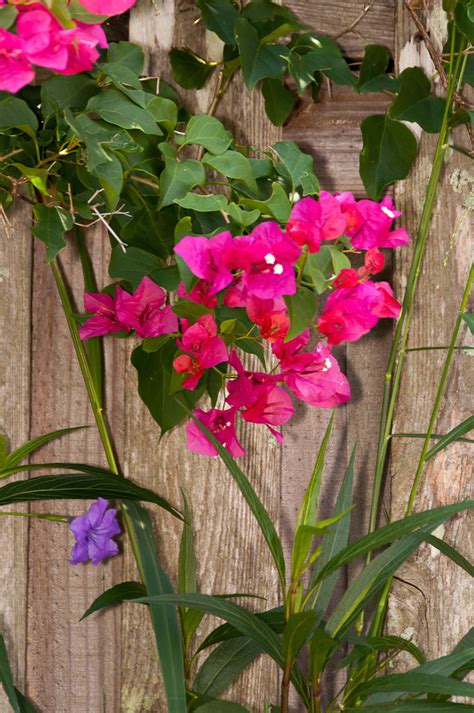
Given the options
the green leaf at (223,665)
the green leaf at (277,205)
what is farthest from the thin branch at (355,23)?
the green leaf at (223,665)

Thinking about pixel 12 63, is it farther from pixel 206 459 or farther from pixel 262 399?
pixel 206 459

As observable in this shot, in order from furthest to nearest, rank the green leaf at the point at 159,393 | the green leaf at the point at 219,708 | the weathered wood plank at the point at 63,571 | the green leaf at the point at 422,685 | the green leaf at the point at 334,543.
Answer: the weathered wood plank at the point at 63,571
the green leaf at the point at 159,393
the green leaf at the point at 334,543
the green leaf at the point at 219,708
the green leaf at the point at 422,685

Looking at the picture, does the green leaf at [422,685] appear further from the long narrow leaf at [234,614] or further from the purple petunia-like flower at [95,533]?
the purple petunia-like flower at [95,533]

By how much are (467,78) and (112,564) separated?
2.64 feet

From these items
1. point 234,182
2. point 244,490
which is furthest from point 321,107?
point 244,490

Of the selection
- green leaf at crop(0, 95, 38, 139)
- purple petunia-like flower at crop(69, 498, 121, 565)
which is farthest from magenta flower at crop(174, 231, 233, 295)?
purple petunia-like flower at crop(69, 498, 121, 565)

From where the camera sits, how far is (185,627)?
117cm

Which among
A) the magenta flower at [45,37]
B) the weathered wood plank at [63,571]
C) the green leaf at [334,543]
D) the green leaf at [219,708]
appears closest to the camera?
the magenta flower at [45,37]

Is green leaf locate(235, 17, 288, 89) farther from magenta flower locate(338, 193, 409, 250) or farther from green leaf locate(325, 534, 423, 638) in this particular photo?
green leaf locate(325, 534, 423, 638)

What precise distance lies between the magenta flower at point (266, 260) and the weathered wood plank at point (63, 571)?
0.41 meters

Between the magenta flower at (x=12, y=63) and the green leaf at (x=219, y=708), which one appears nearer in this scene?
the magenta flower at (x=12, y=63)

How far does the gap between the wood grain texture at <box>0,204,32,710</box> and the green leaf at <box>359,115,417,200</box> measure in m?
0.47

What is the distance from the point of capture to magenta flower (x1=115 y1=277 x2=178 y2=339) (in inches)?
43.5

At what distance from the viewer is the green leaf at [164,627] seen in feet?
3.31
